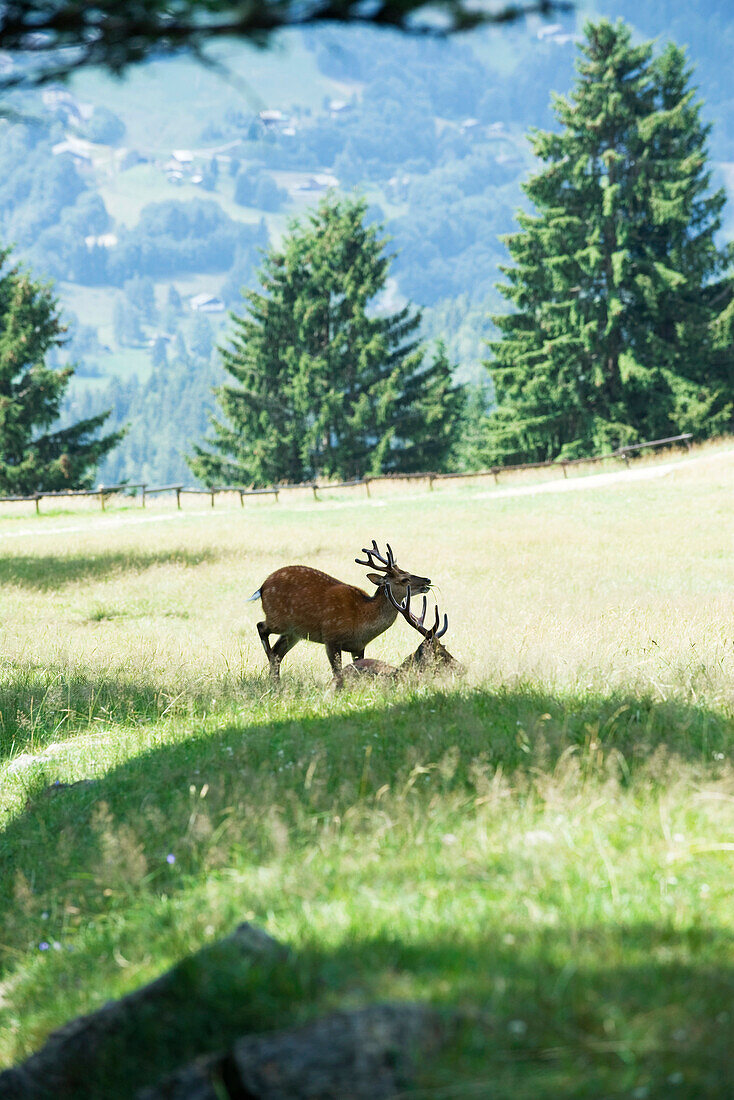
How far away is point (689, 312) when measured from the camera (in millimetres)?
43781

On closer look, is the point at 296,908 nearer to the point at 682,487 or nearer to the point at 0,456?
the point at 682,487

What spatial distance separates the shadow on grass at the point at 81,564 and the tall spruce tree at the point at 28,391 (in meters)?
27.8

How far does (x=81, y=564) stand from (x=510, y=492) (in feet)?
61.6

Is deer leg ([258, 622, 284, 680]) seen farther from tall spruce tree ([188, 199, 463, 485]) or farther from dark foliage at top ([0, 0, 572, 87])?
tall spruce tree ([188, 199, 463, 485])

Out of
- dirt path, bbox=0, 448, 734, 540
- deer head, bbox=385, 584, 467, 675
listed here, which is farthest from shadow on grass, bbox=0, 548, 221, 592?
deer head, bbox=385, 584, 467, 675

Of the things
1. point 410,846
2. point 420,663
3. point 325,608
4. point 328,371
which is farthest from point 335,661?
point 328,371

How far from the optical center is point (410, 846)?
4430mm

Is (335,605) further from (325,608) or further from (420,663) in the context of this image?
(420,663)

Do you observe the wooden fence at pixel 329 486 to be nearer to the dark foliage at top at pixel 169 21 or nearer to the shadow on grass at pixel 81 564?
the shadow on grass at pixel 81 564

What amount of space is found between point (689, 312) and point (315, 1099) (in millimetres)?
46008

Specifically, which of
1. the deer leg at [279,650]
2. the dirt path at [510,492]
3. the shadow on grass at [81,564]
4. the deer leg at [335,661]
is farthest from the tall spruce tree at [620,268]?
the deer leg at [335,661]

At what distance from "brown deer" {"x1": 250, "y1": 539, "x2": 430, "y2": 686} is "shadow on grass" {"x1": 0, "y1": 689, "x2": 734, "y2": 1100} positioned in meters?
0.94

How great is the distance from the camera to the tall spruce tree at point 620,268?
1705 inches

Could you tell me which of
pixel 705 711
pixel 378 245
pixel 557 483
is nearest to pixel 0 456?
pixel 378 245
